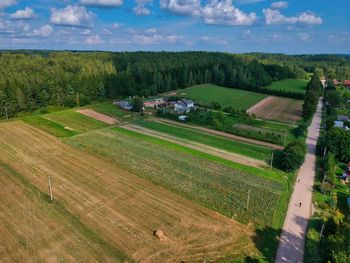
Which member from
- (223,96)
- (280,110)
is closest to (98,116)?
(223,96)

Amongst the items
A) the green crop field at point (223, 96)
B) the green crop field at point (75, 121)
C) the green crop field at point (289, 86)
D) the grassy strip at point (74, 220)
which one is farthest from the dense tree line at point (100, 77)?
the grassy strip at point (74, 220)

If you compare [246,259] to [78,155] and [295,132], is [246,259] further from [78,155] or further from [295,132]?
[295,132]

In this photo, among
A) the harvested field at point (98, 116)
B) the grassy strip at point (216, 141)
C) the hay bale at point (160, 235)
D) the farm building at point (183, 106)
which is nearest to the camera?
the hay bale at point (160, 235)

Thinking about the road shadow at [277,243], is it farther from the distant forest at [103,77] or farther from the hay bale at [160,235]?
the distant forest at [103,77]

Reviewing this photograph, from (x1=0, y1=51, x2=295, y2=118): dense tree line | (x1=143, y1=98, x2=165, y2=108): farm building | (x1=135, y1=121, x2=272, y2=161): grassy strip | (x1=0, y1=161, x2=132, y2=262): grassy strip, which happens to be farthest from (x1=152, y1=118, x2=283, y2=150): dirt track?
(x1=0, y1=161, x2=132, y2=262): grassy strip

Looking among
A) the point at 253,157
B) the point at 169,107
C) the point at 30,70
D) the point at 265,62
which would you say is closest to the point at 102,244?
the point at 253,157

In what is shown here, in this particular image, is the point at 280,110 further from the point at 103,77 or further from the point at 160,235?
the point at 160,235

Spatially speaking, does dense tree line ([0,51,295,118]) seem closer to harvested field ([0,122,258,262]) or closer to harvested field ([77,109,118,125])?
harvested field ([77,109,118,125])
